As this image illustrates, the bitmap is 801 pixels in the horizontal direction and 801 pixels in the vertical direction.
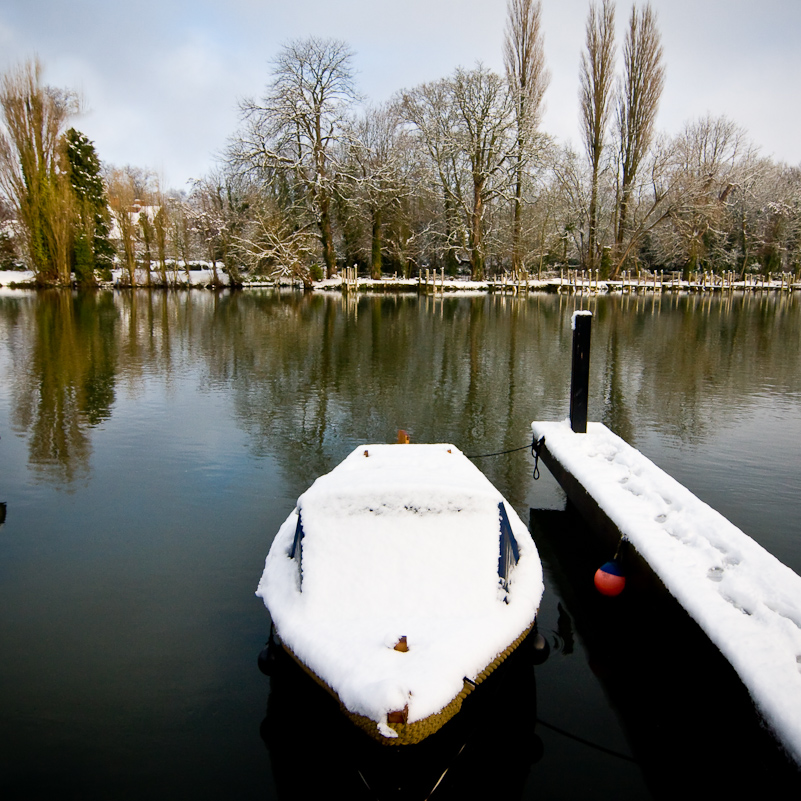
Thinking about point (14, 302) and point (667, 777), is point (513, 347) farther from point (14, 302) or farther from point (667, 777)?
point (14, 302)

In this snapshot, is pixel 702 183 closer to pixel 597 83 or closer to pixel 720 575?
pixel 597 83

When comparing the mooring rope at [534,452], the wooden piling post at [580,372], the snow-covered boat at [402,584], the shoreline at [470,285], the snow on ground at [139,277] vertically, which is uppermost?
the snow on ground at [139,277]

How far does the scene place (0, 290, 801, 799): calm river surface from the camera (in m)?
4.18

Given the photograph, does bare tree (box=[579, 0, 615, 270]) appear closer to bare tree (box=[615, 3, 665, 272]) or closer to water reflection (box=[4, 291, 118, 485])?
bare tree (box=[615, 3, 665, 272])

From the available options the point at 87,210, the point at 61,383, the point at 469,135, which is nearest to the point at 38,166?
the point at 87,210

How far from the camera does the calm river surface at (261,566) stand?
13.7 feet

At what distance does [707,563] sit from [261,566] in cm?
443

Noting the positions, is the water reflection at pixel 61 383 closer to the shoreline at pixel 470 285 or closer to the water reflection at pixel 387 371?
the water reflection at pixel 387 371

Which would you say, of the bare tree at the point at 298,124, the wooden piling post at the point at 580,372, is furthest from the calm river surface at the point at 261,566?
the bare tree at the point at 298,124

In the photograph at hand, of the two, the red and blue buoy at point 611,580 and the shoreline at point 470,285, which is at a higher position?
the shoreline at point 470,285

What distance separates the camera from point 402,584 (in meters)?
4.45

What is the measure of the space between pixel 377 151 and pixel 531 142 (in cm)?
1347

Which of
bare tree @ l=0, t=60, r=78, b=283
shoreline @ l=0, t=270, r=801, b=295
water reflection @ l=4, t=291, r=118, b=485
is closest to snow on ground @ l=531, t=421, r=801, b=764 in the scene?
water reflection @ l=4, t=291, r=118, b=485

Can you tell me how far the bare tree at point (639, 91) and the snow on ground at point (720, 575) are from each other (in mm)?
50234
